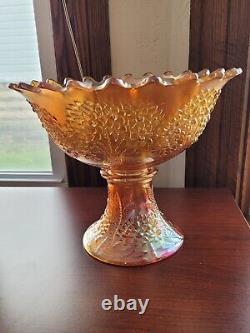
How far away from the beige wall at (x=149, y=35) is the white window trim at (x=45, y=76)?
169 millimetres

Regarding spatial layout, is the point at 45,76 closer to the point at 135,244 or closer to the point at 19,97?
the point at 19,97

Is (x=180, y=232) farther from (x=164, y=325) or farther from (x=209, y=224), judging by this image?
(x=164, y=325)

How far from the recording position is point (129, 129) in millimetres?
448

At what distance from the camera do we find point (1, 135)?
1.03 m

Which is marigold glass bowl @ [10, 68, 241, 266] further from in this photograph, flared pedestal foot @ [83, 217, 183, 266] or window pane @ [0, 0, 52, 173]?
window pane @ [0, 0, 52, 173]

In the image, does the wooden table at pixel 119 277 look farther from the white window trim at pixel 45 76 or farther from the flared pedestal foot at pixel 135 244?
the white window trim at pixel 45 76

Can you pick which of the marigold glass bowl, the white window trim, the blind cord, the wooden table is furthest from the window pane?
the marigold glass bowl

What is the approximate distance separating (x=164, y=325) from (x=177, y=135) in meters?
0.24

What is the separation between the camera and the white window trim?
840 mm

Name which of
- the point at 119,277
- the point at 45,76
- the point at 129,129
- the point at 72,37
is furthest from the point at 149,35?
the point at 119,277

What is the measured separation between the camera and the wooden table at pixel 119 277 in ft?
1.46

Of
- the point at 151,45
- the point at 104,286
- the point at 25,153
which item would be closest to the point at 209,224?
the point at 104,286

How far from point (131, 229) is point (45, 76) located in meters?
0.50

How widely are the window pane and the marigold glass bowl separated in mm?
483
